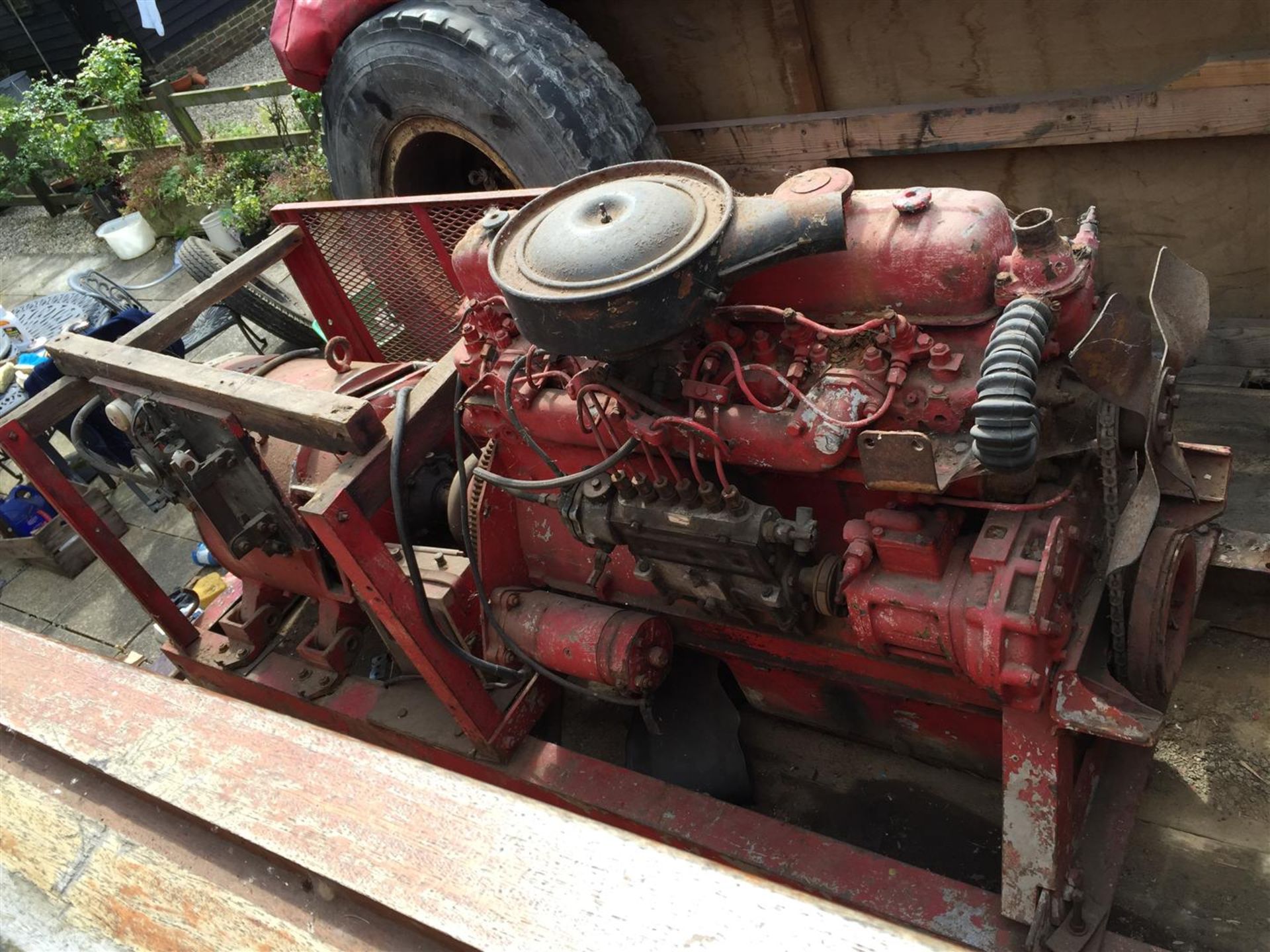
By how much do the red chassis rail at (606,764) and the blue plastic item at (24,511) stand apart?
2.14m

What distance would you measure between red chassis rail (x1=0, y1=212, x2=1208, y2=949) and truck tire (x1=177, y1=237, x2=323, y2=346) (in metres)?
1.65

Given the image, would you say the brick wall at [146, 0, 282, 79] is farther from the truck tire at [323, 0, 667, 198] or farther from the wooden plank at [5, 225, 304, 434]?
the wooden plank at [5, 225, 304, 434]

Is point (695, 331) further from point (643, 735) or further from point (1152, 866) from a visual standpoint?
point (1152, 866)

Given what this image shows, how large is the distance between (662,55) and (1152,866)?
3621 mm

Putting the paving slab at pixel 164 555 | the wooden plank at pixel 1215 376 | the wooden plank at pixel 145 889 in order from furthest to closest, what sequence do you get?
the paving slab at pixel 164 555
the wooden plank at pixel 1215 376
the wooden plank at pixel 145 889

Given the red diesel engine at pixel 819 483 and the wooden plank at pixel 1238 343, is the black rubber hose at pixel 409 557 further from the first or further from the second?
the wooden plank at pixel 1238 343

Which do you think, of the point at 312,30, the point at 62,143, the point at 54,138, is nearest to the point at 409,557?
the point at 312,30

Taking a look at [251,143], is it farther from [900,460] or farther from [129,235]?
[900,460]

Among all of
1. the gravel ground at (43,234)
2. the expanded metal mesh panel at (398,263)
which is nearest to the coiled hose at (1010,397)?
the expanded metal mesh panel at (398,263)

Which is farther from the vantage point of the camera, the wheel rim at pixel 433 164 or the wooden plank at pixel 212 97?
the wooden plank at pixel 212 97

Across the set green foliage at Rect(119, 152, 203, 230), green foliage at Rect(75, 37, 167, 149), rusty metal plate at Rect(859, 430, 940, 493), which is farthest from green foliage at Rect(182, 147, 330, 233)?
rusty metal plate at Rect(859, 430, 940, 493)

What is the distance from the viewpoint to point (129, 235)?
323 inches

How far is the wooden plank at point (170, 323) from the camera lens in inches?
126

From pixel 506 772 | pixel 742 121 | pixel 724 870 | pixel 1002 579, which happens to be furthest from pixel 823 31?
pixel 724 870
